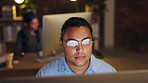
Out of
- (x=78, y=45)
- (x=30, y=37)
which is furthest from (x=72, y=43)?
(x=30, y=37)

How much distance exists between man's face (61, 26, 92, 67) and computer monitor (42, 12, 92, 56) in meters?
0.45

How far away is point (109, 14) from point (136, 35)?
22.9 inches

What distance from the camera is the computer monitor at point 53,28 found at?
65.1 inches

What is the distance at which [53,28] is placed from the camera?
1.75 m

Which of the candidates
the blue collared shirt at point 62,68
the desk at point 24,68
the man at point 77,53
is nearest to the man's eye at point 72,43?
the man at point 77,53

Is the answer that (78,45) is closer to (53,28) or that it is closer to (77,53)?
(77,53)

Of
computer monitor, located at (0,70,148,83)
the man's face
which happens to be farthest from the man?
computer monitor, located at (0,70,148,83)

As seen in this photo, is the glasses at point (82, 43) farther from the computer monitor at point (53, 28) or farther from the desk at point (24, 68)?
the desk at point (24, 68)

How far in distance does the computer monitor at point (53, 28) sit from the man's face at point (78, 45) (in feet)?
1.49

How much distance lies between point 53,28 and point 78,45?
0.65 m

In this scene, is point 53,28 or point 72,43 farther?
point 53,28

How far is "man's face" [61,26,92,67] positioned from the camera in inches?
44.2

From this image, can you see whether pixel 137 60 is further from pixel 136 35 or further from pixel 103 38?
pixel 103 38

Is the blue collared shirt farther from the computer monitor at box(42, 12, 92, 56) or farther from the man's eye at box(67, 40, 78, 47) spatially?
the computer monitor at box(42, 12, 92, 56)
